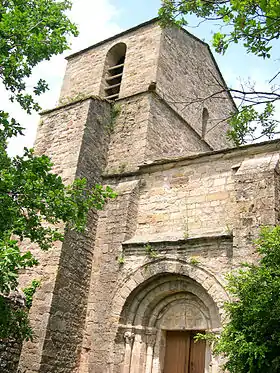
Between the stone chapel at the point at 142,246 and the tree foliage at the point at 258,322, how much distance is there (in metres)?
1.41

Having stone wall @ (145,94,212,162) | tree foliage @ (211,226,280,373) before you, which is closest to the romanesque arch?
tree foliage @ (211,226,280,373)

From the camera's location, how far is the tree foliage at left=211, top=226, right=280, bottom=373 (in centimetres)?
535

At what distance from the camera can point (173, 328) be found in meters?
8.34

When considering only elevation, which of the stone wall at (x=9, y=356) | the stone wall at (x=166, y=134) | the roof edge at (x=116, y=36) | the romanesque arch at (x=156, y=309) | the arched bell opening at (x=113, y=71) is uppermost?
the roof edge at (x=116, y=36)

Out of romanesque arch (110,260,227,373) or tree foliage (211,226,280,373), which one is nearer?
tree foliage (211,226,280,373)

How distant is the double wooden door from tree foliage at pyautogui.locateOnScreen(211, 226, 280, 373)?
251 cm

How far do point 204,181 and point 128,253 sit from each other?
2156mm

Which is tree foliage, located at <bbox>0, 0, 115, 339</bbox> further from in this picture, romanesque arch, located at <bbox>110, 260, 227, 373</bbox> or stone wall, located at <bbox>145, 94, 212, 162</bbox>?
stone wall, located at <bbox>145, 94, 212, 162</bbox>

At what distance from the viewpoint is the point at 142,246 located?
8.68m

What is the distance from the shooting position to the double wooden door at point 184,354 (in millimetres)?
8109

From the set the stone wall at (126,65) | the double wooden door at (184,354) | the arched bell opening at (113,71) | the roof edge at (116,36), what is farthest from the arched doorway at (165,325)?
the roof edge at (116,36)

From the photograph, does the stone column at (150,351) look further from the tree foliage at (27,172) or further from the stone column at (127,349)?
the tree foliage at (27,172)

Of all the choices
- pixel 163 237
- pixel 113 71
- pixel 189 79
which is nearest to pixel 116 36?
pixel 113 71

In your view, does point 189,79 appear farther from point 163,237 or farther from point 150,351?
point 150,351
